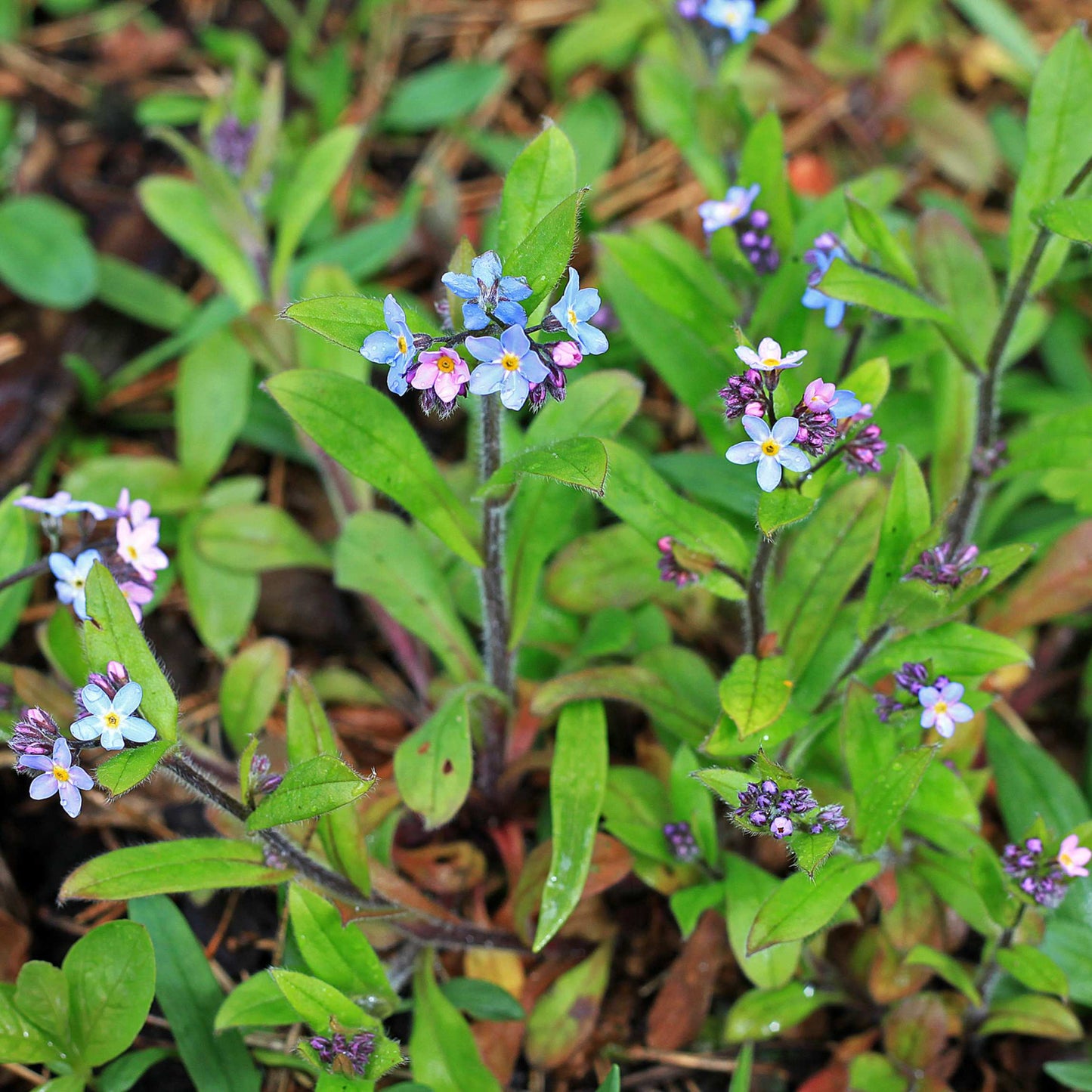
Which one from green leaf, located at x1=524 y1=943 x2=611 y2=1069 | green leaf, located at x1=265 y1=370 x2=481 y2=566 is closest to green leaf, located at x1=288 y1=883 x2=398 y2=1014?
green leaf, located at x1=524 y1=943 x2=611 y2=1069

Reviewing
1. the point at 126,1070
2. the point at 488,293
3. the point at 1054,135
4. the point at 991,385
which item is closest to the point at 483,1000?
the point at 126,1070

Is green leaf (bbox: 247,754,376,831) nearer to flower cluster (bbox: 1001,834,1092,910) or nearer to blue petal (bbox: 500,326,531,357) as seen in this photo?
blue petal (bbox: 500,326,531,357)

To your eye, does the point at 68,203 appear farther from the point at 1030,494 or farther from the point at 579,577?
the point at 1030,494

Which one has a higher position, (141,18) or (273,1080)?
(141,18)

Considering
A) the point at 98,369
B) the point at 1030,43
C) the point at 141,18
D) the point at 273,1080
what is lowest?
the point at 273,1080

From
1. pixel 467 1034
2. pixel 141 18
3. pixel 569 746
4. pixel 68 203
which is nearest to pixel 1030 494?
pixel 569 746
